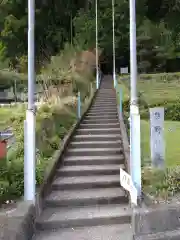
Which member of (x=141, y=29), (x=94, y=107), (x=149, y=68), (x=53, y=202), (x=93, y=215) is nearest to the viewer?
(x=93, y=215)

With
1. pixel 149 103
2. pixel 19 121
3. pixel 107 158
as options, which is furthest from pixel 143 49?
pixel 107 158

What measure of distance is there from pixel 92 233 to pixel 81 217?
449mm

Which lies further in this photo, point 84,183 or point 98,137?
point 98,137

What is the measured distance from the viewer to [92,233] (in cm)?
574

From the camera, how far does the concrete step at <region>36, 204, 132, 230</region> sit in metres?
6.01

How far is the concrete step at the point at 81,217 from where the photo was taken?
6012 millimetres

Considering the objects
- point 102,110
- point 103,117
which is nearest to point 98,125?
point 103,117

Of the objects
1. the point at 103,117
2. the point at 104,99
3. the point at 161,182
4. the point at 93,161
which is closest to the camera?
the point at 161,182

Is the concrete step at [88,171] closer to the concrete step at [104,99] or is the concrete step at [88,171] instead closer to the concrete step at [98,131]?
the concrete step at [98,131]

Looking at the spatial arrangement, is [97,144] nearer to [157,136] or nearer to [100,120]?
[157,136]

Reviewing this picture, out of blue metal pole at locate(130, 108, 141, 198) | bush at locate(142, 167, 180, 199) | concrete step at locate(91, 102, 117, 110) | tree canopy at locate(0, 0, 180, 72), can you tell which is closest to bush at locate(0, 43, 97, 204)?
concrete step at locate(91, 102, 117, 110)

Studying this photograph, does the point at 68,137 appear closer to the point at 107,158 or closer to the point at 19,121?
the point at 107,158

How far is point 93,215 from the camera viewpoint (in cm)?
621

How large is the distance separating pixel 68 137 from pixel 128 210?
3813mm
